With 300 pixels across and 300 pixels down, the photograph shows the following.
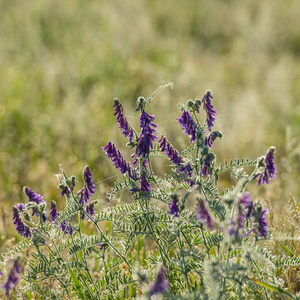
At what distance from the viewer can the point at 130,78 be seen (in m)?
6.16

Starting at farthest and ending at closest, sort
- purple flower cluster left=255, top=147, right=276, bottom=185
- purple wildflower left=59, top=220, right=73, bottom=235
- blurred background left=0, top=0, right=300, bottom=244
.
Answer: blurred background left=0, top=0, right=300, bottom=244 < purple wildflower left=59, top=220, right=73, bottom=235 < purple flower cluster left=255, top=147, right=276, bottom=185

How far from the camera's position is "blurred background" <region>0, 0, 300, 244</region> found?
434 centimetres

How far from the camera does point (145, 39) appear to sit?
25.3ft

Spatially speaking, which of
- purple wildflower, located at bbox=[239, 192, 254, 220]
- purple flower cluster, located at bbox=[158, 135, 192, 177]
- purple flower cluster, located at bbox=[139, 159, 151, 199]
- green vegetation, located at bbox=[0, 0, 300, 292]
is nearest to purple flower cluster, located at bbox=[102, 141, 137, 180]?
purple flower cluster, located at bbox=[139, 159, 151, 199]

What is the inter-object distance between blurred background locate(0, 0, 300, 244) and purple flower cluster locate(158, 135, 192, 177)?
584 millimetres

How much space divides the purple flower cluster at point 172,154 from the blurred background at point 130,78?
584 millimetres

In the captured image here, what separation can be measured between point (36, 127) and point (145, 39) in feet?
11.1

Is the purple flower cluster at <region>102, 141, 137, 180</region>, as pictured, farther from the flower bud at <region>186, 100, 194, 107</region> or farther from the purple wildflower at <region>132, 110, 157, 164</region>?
the flower bud at <region>186, 100, 194, 107</region>

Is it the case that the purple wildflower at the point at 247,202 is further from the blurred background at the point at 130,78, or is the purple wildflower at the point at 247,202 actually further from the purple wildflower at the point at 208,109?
the blurred background at the point at 130,78

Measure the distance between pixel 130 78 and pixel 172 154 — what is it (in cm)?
444

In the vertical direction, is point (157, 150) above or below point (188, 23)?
below

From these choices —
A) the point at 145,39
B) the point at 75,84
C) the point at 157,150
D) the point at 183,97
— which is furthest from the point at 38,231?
the point at 145,39

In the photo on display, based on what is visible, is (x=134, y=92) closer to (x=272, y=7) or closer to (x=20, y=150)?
(x=20, y=150)

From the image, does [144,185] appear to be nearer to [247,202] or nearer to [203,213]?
[203,213]
